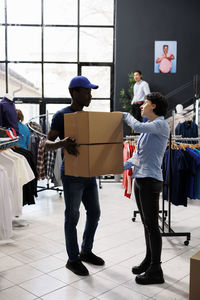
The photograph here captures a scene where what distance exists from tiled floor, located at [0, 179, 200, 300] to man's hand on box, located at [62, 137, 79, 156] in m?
1.04

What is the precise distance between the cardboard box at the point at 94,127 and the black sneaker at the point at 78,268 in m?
1.07

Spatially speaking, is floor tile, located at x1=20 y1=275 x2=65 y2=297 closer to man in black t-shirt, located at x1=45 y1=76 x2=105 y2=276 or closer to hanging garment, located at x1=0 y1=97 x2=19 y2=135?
man in black t-shirt, located at x1=45 y1=76 x2=105 y2=276

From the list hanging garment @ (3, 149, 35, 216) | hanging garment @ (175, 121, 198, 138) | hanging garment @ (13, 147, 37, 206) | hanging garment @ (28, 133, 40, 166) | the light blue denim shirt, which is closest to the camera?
the light blue denim shirt

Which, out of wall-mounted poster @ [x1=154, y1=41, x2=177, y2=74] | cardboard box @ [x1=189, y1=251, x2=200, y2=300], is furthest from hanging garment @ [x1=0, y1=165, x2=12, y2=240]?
wall-mounted poster @ [x1=154, y1=41, x2=177, y2=74]

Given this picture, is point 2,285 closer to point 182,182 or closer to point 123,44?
point 182,182

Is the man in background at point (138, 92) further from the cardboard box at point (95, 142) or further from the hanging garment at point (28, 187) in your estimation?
the cardboard box at point (95, 142)

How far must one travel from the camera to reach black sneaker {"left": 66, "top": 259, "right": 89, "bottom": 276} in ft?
9.63

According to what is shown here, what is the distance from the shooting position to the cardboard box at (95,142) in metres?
2.51

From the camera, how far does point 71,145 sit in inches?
102

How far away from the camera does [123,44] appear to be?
386 inches

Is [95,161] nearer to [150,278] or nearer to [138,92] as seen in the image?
[150,278]

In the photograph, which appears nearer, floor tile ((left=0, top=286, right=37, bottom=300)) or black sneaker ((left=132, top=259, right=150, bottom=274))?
floor tile ((left=0, top=286, right=37, bottom=300))

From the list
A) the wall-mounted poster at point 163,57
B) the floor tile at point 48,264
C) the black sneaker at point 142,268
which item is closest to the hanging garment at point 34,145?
the floor tile at point 48,264

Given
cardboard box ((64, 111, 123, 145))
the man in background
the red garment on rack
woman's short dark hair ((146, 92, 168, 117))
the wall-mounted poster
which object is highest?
the wall-mounted poster
